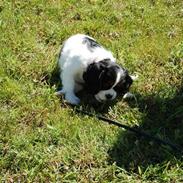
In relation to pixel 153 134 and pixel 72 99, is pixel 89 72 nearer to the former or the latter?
pixel 72 99

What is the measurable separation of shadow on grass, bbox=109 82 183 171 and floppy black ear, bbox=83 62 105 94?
58 centimetres

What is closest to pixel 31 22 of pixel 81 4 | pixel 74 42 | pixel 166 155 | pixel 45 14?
pixel 45 14

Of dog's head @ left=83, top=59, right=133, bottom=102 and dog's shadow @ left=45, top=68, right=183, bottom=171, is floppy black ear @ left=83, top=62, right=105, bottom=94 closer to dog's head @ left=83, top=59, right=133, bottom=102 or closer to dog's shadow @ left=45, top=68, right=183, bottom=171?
dog's head @ left=83, top=59, right=133, bottom=102

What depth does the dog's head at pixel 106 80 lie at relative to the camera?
5.74 metres

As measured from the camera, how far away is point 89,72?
5.90 metres

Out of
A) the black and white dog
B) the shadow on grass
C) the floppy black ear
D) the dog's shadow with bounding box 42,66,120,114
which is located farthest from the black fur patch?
the shadow on grass

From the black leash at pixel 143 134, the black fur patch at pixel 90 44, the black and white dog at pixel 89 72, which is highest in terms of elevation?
the black fur patch at pixel 90 44

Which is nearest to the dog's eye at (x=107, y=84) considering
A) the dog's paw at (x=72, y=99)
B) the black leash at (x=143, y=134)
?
the black leash at (x=143, y=134)

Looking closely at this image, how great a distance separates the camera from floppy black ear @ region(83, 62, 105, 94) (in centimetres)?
577

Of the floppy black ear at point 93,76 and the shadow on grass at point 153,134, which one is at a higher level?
the floppy black ear at point 93,76

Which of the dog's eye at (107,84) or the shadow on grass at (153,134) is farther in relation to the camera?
the dog's eye at (107,84)

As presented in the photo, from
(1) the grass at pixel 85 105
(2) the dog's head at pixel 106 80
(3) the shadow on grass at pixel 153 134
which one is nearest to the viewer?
(1) the grass at pixel 85 105

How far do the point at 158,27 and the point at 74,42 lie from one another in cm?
183

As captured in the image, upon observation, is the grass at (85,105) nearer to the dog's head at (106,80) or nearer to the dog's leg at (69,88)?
the dog's leg at (69,88)
